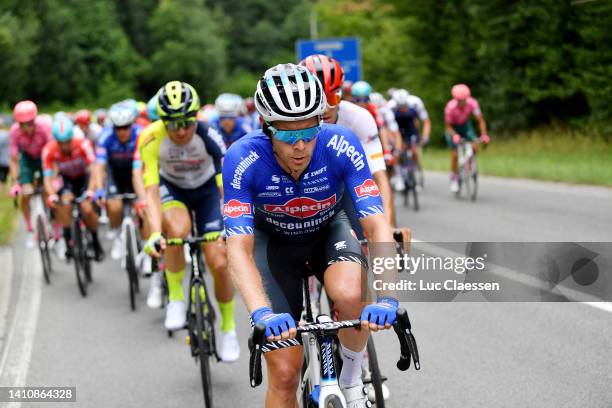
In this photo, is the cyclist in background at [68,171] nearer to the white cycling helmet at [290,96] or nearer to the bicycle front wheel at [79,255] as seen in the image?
the bicycle front wheel at [79,255]

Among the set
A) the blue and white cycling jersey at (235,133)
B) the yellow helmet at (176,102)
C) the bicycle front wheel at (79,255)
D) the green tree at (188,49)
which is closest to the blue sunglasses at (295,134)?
the yellow helmet at (176,102)

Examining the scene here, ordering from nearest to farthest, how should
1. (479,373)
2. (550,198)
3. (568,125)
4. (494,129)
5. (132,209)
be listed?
(479,373) < (132,209) < (550,198) < (568,125) < (494,129)

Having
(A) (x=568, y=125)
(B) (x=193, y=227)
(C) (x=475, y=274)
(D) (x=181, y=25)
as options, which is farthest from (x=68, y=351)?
(D) (x=181, y=25)

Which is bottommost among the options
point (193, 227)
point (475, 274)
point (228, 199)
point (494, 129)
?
point (494, 129)

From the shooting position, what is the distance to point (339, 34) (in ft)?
222

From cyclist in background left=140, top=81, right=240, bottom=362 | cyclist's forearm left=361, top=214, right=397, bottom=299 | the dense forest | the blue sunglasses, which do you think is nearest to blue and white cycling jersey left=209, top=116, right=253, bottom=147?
cyclist in background left=140, top=81, right=240, bottom=362

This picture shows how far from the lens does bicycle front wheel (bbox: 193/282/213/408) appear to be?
5.77m

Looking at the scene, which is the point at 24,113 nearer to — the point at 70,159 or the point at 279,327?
the point at 70,159

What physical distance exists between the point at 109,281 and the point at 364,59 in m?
42.4

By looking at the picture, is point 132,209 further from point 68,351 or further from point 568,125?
point 568,125

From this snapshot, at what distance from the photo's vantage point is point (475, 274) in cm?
952

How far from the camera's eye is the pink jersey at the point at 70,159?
11.0 metres

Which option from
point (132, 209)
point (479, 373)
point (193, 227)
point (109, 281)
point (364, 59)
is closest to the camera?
point (479, 373)

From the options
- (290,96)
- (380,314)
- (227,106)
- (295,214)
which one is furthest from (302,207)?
(227,106)
